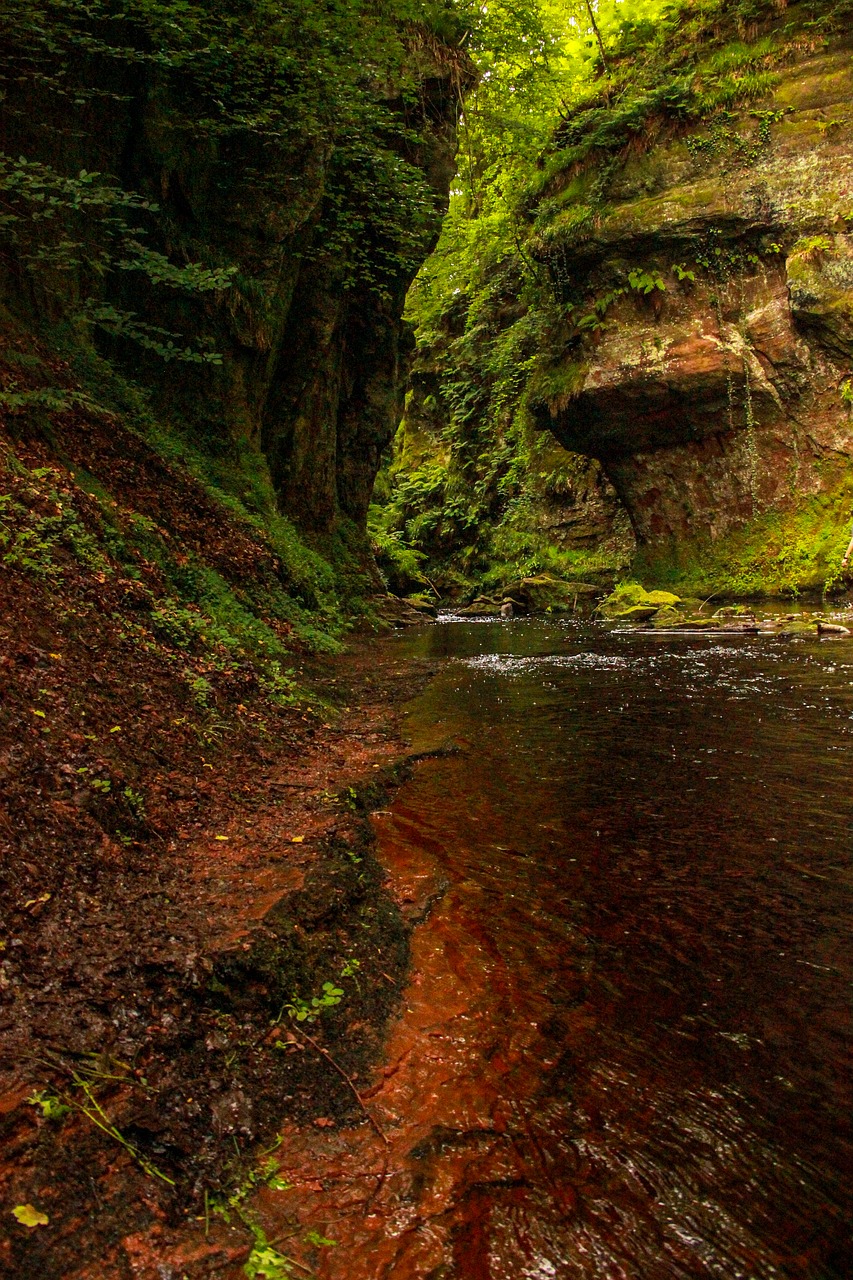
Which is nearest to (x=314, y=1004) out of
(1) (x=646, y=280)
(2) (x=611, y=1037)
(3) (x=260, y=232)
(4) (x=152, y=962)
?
(4) (x=152, y=962)

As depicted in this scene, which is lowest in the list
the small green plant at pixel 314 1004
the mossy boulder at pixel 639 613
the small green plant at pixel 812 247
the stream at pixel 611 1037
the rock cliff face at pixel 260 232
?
the mossy boulder at pixel 639 613

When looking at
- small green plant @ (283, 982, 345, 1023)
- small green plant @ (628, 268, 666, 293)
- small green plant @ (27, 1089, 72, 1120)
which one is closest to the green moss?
small green plant @ (628, 268, 666, 293)

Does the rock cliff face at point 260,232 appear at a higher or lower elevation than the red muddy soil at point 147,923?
higher

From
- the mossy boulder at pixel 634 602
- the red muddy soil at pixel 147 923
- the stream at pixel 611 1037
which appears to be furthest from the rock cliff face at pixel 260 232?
the mossy boulder at pixel 634 602

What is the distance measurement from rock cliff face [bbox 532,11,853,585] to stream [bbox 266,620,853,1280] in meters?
15.2

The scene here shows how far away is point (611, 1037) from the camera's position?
2432 mm

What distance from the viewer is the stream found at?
5.73 feet

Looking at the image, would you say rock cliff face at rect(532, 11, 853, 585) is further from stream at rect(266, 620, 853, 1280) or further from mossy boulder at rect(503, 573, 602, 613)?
A: stream at rect(266, 620, 853, 1280)

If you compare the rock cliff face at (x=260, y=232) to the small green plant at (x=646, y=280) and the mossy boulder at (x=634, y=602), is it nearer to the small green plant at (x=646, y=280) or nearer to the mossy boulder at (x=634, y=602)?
the small green plant at (x=646, y=280)

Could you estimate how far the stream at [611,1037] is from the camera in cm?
175

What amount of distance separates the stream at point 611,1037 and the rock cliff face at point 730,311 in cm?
1523

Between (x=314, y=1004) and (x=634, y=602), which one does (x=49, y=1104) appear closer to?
(x=314, y=1004)

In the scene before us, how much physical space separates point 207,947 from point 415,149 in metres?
17.1

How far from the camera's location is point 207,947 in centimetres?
249
